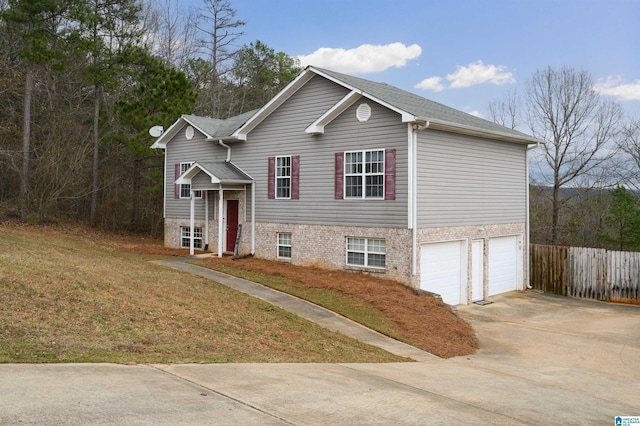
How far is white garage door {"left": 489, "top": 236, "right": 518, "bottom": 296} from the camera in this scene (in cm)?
1925

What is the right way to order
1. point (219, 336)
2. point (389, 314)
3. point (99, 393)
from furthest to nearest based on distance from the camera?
point (389, 314), point (219, 336), point (99, 393)

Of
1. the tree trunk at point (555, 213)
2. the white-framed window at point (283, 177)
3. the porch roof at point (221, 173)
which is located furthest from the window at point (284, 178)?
the tree trunk at point (555, 213)

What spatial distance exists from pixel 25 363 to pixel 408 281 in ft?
35.5

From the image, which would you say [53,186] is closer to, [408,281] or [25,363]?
[408,281]

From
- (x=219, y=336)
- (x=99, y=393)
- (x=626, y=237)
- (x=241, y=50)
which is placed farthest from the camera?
Result: (x=241, y=50)

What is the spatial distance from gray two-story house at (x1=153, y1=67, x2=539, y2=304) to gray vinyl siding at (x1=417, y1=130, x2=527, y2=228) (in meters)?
0.05

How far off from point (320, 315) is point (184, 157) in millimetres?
13345

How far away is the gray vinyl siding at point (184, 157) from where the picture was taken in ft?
72.8

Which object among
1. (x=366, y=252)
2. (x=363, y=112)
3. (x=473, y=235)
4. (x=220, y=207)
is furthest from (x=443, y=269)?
(x=220, y=207)

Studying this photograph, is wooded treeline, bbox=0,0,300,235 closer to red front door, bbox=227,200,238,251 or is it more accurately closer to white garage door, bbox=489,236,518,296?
red front door, bbox=227,200,238,251

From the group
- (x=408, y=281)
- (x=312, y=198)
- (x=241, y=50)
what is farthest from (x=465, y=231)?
(x=241, y=50)

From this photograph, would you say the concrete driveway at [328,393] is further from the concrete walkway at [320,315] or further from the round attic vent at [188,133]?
the round attic vent at [188,133]

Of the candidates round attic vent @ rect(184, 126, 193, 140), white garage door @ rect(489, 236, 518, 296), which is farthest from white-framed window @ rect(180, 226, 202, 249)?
white garage door @ rect(489, 236, 518, 296)

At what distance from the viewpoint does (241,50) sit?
132ft
